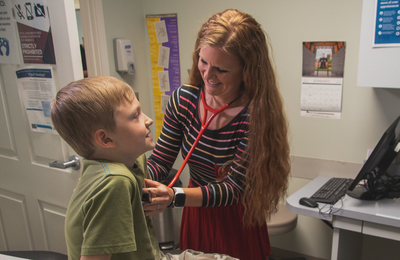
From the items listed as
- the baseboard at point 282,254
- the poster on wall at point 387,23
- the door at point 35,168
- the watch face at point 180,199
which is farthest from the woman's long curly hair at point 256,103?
the baseboard at point 282,254

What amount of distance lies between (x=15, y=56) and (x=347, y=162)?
195cm

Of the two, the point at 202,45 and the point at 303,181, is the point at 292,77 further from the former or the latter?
the point at 202,45

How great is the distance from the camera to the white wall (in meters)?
1.81

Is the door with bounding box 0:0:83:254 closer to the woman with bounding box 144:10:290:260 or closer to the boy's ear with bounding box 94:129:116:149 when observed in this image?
the woman with bounding box 144:10:290:260

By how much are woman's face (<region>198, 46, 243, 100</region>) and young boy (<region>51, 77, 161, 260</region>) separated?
336 mm

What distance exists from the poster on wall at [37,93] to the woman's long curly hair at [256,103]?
74cm

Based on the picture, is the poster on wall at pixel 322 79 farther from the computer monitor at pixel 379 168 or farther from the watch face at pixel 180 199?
the watch face at pixel 180 199

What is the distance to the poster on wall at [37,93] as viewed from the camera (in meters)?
1.43

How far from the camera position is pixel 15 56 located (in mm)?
1479

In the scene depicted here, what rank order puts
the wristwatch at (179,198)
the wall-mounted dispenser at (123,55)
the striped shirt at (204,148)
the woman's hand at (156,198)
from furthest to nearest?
the wall-mounted dispenser at (123,55) < the striped shirt at (204,148) < the wristwatch at (179,198) < the woman's hand at (156,198)

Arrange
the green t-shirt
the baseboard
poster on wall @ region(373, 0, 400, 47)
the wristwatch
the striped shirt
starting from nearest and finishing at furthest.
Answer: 1. the green t-shirt
2. the wristwatch
3. the striped shirt
4. poster on wall @ region(373, 0, 400, 47)
5. the baseboard

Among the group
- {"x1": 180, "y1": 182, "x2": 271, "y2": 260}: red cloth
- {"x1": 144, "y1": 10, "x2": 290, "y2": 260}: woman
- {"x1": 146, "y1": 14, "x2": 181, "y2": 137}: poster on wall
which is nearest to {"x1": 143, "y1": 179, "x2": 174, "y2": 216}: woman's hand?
{"x1": 144, "y1": 10, "x2": 290, "y2": 260}: woman

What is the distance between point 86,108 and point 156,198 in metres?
0.33

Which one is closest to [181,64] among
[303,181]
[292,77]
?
[292,77]
